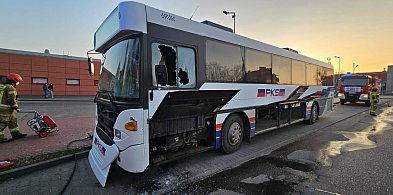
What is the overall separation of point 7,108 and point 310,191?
7805 mm

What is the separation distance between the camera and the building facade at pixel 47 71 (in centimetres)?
2370

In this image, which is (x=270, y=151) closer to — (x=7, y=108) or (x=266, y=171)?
(x=266, y=171)

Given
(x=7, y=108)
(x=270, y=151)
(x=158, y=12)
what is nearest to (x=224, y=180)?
(x=270, y=151)

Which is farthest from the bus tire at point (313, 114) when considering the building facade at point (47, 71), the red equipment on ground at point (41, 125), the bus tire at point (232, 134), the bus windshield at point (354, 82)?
the building facade at point (47, 71)

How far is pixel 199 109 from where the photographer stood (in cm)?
446

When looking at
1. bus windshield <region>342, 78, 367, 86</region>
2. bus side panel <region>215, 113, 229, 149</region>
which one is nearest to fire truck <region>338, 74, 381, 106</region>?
bus windshield <region>342, 78, 367, 86</region>

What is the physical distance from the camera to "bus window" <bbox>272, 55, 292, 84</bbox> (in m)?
6.91

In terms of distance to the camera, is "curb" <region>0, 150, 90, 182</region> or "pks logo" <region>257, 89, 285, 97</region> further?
"pks logo" <region>257, 89, 285, 97</region>

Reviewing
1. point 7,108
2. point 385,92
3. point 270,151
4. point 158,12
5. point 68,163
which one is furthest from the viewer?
point 385,92

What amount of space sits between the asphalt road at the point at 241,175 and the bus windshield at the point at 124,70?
1605mm

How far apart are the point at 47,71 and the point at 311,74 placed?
28.7 meters

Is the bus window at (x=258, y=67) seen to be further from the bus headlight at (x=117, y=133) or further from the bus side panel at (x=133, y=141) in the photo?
the bus headlight at (x=117, y=133)

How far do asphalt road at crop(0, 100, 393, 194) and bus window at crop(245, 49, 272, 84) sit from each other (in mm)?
2028

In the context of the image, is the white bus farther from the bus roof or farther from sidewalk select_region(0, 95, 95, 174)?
sidewalk select_region(0, 95, 95, 174)
